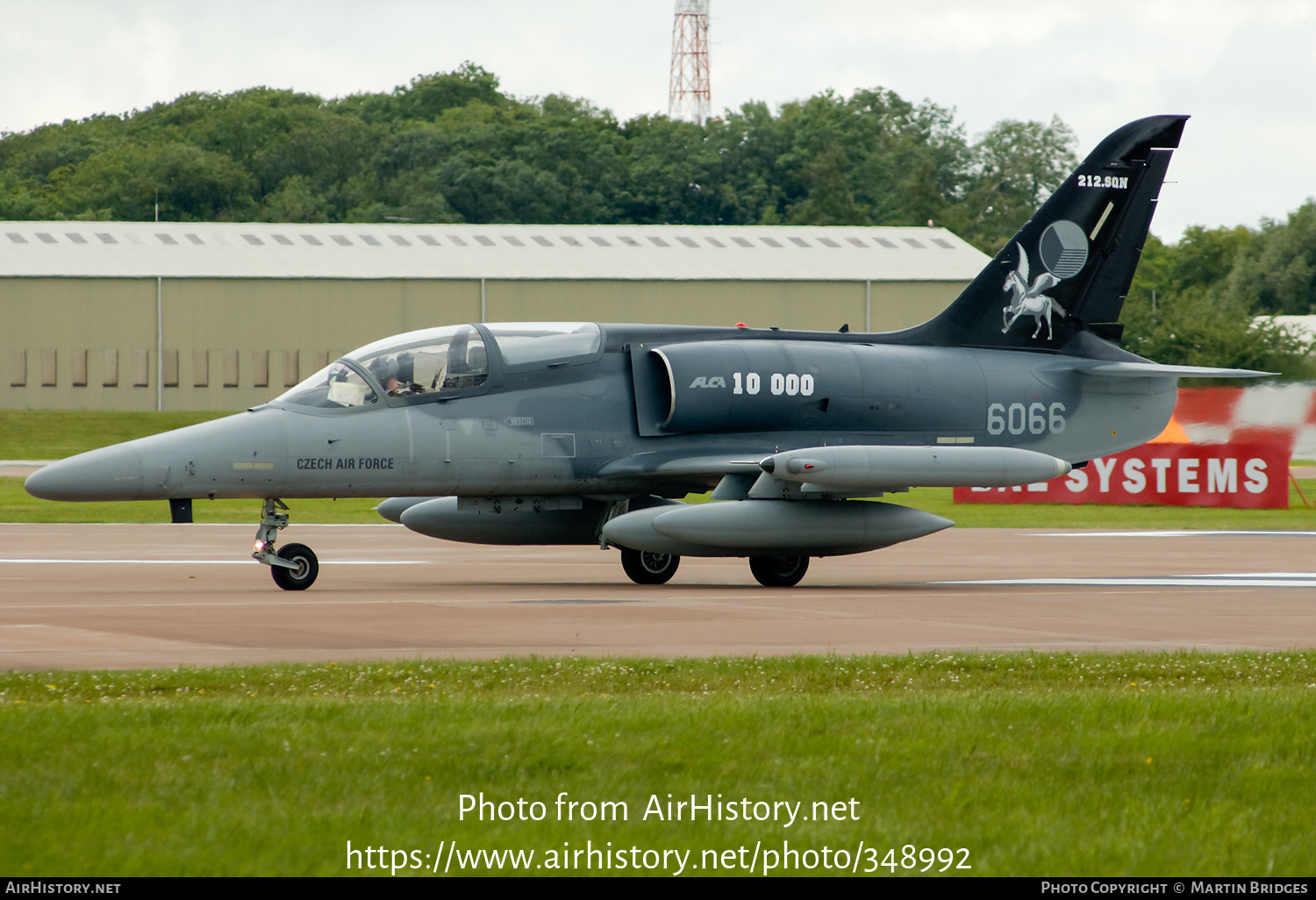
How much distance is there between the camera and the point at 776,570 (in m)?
17.8

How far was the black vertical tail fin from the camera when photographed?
19734mm

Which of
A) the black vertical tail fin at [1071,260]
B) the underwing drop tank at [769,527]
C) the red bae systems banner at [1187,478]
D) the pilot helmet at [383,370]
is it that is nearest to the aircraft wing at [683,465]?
the underwing drop tank at [769,527]

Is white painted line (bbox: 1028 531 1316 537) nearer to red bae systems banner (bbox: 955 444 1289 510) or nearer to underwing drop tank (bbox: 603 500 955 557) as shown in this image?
red bae systems banner (bbox: 955 444 1289 510)

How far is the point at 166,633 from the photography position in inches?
493

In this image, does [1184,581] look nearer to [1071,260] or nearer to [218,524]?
[1071,260]

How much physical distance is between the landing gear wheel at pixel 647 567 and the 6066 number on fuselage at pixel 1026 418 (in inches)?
163

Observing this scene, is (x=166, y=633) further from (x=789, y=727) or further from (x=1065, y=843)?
(x=1065, y=843)

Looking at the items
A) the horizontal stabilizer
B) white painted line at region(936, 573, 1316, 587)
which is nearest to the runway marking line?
white painted line at region(936, 573, 1316, 587)

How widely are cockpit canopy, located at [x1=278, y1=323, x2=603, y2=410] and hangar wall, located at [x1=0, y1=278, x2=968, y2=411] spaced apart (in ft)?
133

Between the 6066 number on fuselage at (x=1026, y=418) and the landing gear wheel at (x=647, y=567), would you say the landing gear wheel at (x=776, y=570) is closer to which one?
the landing gear wheel at (x=647, y=567)

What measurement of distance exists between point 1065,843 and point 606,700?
11.2ft

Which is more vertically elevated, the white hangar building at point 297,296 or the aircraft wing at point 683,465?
the white hangar building at point 297,296

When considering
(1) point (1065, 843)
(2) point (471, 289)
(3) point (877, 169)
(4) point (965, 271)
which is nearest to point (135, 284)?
(2) point (471, 289)

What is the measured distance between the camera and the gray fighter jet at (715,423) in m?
16.4
